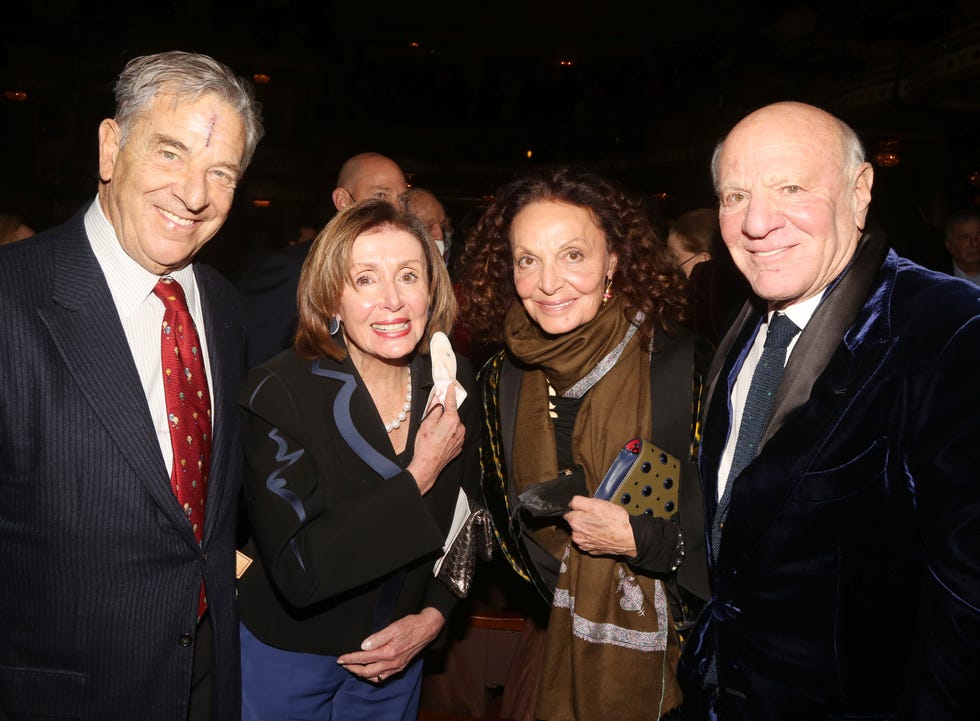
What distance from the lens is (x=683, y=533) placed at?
2.13m

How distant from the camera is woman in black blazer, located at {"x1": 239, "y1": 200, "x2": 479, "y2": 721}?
1857 mm

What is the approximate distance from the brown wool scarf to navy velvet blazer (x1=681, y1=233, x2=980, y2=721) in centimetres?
47

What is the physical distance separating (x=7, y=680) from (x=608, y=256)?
6.29 feet

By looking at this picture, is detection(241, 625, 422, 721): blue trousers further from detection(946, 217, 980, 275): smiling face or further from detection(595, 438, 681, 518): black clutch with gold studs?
detection(946, 217, 980, 275): smiling face

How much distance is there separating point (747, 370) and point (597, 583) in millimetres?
788

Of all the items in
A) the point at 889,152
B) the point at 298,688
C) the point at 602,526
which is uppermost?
the point at 889,152

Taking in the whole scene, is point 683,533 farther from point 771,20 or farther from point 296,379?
point 771,20

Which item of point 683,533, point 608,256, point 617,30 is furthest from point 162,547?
point 617,30

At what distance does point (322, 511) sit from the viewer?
6.24 feet

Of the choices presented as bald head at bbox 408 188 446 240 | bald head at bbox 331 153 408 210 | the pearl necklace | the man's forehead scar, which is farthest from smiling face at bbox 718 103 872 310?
bald head at bbox 408 188 446 240

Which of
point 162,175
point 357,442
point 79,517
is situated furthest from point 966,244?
point 79,517

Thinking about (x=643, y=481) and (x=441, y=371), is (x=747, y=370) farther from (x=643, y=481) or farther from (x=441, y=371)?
(x=441, y=371)

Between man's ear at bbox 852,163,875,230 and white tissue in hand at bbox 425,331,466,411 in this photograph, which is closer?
man's ear at bbox 852,163,875,230

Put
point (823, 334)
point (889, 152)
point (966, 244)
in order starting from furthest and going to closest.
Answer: point (889, 152) < point (966, 244) < point (823, 334)
